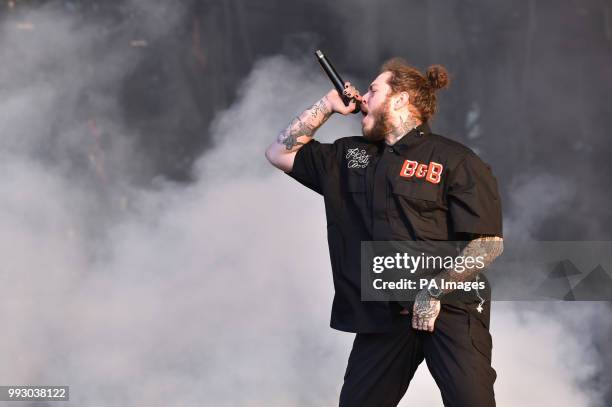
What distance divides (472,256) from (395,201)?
0.32 m

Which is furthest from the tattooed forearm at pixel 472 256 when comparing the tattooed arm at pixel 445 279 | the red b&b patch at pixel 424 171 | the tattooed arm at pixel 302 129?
the tattooed arm at pixel 302 129

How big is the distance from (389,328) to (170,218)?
2.35m

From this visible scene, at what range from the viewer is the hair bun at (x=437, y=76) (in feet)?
11.2

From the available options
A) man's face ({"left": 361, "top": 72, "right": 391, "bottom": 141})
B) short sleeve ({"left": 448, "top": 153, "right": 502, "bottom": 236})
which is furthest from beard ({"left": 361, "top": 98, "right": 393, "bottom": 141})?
short sleeve ({"left": 448, "top": 153, "right": 502, "bottom": 236})

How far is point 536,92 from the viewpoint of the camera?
5.61 metres

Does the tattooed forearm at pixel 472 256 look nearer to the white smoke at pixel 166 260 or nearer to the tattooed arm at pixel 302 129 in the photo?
the tattooed arm at pixel 302 129

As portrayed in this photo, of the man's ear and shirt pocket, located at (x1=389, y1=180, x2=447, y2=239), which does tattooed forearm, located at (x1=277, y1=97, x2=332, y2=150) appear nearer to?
the man's ear

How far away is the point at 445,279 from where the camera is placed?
10.5 ft

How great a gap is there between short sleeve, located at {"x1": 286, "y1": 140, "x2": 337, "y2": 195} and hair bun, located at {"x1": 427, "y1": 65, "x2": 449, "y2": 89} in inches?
16.6

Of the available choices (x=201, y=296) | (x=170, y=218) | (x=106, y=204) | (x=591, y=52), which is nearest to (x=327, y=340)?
(x=201, y=296)

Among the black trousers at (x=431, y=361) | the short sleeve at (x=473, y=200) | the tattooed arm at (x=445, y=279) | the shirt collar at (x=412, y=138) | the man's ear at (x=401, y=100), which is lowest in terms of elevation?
the black trousers at (x=431, y=361)

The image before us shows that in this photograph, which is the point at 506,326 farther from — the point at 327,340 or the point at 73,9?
the point at 73,9

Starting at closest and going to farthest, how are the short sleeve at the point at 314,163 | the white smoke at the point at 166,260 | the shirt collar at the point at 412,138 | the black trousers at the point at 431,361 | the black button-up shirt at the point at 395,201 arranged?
the black trousers at the point at 431,361 < the black button-up shirt at the point at 395,201 < the shirt collar at the point at 412,138 < the short sleeve at the point at 314,163 < the white smoke at the point at 166,260

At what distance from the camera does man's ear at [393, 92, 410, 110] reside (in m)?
3.43
